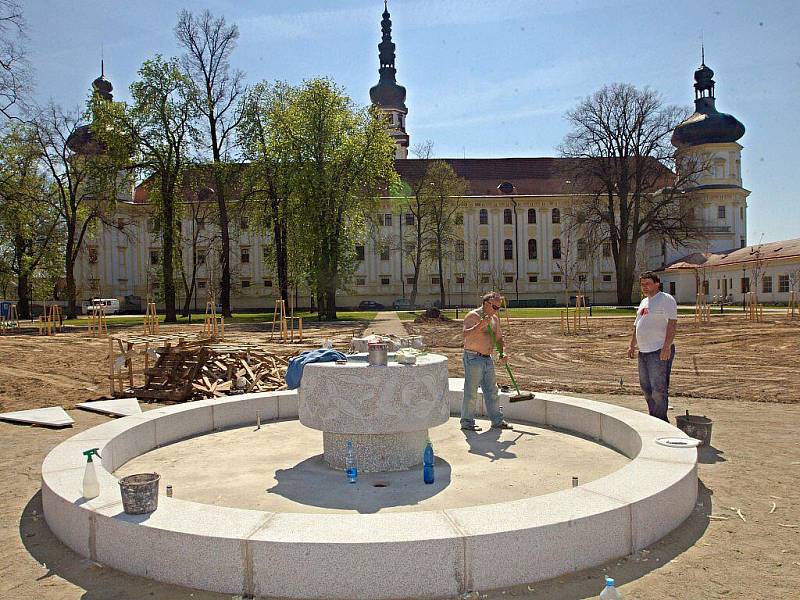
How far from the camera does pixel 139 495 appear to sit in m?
4.63

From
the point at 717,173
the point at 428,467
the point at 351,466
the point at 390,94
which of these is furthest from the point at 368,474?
the point at 390,94

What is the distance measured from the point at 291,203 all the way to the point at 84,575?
37.2m

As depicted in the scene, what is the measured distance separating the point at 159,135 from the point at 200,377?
31.0 metres

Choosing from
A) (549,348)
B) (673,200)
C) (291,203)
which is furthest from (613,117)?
(549,348)

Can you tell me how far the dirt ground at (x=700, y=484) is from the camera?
4.28 metres

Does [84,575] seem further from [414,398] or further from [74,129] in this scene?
[74,129]

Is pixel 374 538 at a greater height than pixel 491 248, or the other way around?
pixel 491 248

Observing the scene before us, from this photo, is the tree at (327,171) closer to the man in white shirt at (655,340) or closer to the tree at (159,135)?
the tree at (159,135)

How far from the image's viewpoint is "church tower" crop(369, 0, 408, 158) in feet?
282

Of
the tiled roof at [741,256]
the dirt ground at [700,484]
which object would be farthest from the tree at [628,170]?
the dirt ground at [700,484]

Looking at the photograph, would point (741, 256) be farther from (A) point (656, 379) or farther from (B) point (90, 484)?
(B) point (90, 484)

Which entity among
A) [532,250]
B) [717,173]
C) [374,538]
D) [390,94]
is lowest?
[374,538]

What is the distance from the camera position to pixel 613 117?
50.7 m

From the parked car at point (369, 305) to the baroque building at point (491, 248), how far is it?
35.9 inches
